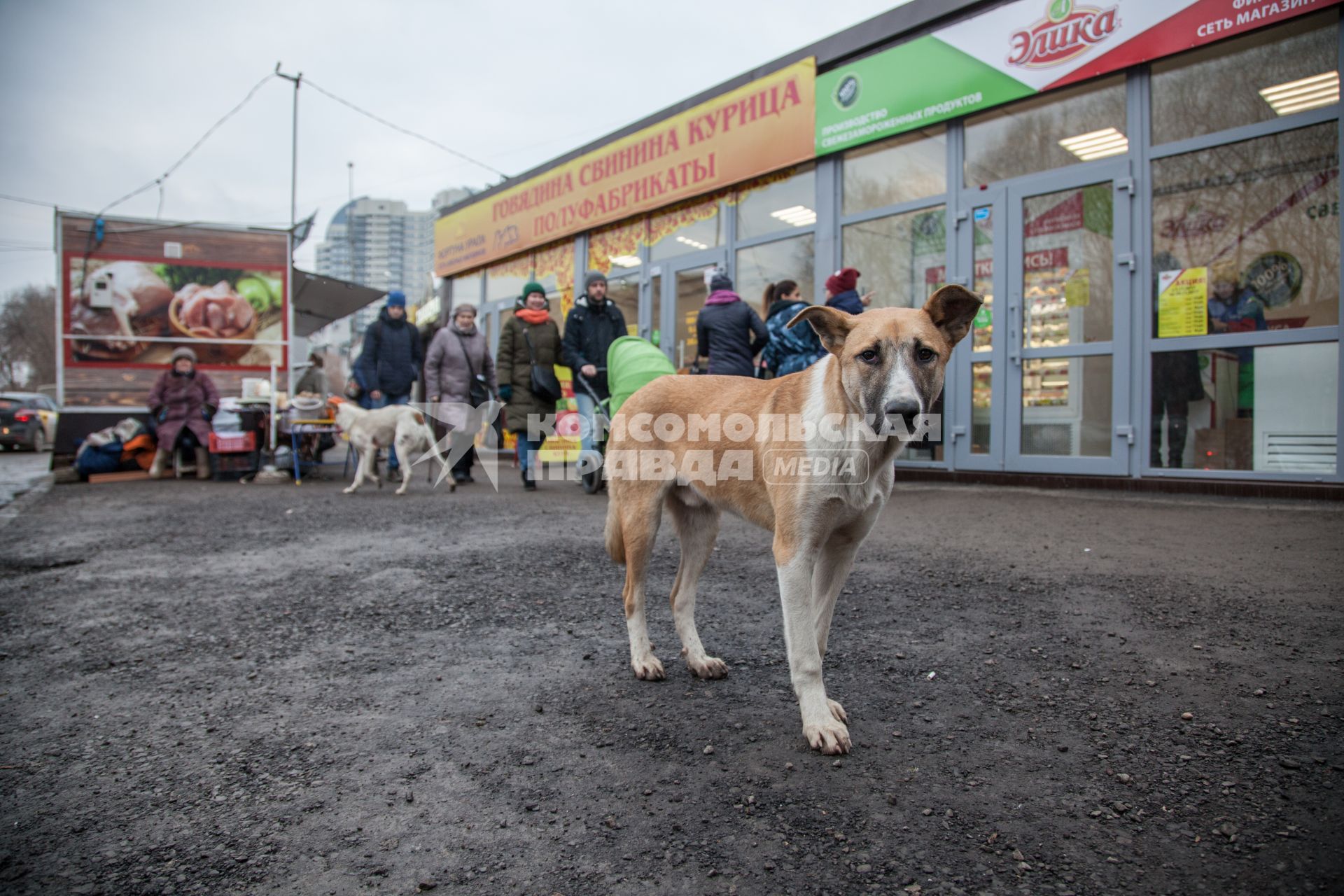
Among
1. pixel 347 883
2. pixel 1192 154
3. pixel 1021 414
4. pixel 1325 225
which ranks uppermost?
pixel 1192 154

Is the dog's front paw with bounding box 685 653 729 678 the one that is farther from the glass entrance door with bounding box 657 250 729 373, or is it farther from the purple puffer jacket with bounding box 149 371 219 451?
the purple puffer jacket with bounding box 149 371 219 451

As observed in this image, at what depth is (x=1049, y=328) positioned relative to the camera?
304 inches

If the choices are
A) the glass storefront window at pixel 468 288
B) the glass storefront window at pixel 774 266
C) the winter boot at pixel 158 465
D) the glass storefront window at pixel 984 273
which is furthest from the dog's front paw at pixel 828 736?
the glass storefront window at pixel 468 288

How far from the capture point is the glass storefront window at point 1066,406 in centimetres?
738

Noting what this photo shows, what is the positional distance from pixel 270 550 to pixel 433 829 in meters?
4.26

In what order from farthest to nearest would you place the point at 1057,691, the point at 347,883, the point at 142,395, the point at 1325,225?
the point at 142,395
the point at 1325,225
the point at 1057,691
the point at 347,883

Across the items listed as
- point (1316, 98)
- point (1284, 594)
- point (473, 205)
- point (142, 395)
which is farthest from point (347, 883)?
point (473, 205)

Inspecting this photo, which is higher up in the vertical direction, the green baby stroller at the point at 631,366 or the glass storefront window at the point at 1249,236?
the glass storefront window at the point at 1249,236

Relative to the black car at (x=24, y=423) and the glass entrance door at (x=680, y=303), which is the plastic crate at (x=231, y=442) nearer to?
the glass entrance door at (x=680, y=303)

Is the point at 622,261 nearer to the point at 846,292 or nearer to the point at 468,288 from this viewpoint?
the point at 468,288

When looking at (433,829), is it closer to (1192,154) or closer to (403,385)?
(1192,154)

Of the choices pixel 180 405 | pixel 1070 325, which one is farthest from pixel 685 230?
pixel 180 405

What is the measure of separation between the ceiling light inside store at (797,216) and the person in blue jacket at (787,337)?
2.92 meters

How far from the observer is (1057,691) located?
253 cm
